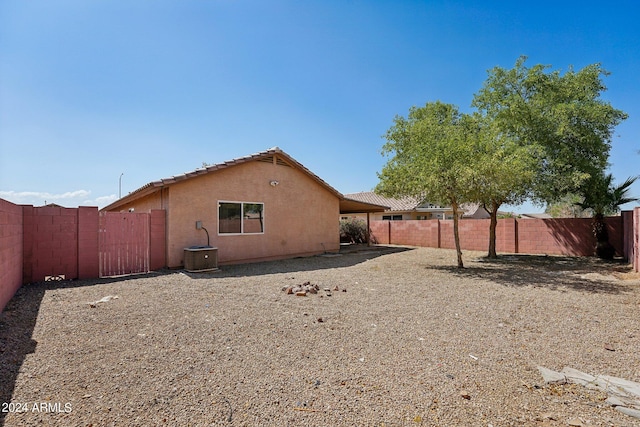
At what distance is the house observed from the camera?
10.7 m

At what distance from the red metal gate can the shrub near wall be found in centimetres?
185

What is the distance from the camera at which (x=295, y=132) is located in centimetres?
1588

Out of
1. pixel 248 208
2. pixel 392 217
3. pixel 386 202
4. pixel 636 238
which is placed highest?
pixel 386 202

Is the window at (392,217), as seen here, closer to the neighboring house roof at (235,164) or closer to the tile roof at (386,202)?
the tile roof at (386,202)

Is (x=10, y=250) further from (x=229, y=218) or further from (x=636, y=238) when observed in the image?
(x=636, y=238)

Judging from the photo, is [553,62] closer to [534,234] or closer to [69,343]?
[534,234]

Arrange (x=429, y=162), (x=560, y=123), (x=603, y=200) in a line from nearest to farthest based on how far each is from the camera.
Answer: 1. (x=429, y=162)
2. (x=560, y=123)
3. (x=603, y=200)

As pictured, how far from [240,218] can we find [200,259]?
101 inches

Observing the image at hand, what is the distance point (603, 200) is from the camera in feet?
44.2

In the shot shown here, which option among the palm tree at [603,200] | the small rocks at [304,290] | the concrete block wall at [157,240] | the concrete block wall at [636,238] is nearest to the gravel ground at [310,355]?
the small rocks at [304,290]

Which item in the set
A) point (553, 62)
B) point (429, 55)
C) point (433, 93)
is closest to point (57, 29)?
point (429, 55)

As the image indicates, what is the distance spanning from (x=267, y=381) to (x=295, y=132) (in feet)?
45.4

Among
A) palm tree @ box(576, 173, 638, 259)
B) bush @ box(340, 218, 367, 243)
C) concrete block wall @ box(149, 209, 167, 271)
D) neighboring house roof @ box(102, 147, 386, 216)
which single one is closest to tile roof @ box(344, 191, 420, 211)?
bush @ box(340, 218, 367, 243)

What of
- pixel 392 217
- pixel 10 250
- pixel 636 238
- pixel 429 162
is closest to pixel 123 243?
pixel 10 250
